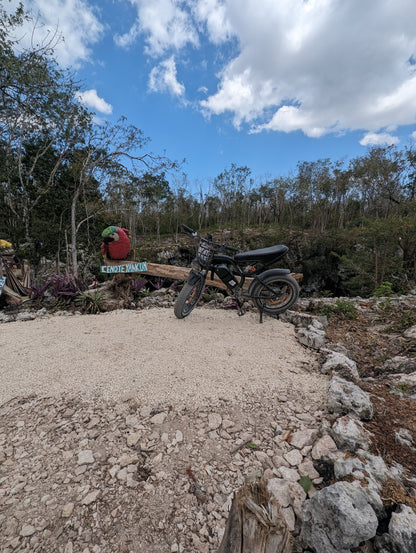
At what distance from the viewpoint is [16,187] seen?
35.1ft

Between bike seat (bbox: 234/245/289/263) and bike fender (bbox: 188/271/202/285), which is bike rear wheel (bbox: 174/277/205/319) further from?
bike seat (bbox: 234/245/289/263)

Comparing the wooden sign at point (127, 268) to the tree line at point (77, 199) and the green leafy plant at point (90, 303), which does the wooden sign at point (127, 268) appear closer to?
the green leafy plant at point (90, 303)

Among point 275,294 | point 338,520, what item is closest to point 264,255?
point 275,294

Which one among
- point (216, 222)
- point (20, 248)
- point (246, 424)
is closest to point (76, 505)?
point (246, 424)

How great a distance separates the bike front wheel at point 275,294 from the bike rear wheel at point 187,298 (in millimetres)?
803

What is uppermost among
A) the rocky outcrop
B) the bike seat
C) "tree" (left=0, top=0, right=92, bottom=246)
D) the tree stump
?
"tree" (left=0, top=0, right=92, bottom=246)

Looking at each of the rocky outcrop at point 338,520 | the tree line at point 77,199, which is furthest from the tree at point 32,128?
the rocky outcrop at point 338,520

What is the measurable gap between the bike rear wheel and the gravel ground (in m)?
0.17

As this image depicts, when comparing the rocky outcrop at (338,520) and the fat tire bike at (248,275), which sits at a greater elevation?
the fat tire bike at (248,275)

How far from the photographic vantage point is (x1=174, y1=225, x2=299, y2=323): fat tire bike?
342cm

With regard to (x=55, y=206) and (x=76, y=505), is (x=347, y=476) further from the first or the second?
(x=55, y=206)

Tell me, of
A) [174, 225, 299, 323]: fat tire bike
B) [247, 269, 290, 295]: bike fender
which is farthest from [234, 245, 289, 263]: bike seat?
[247, 269, 290, 295]: bike fender

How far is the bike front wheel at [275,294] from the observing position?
3.43 metres

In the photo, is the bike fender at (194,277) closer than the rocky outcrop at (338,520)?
No
